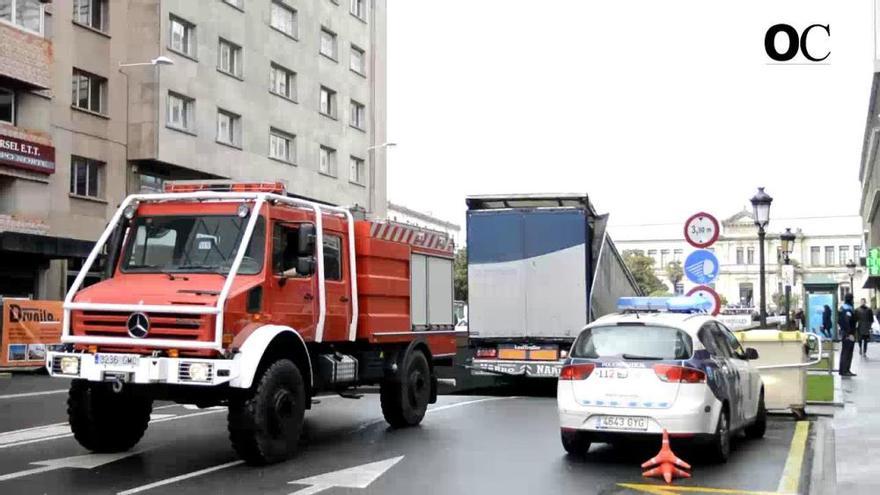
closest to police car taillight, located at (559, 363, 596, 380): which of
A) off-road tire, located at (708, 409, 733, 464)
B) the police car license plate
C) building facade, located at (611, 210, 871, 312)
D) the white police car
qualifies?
the white police car

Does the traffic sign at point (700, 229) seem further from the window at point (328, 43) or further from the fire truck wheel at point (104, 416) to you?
the window at point (328, 43)

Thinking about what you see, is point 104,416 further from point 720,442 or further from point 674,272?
point 674,272

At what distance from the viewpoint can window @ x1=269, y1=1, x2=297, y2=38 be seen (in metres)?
41.6

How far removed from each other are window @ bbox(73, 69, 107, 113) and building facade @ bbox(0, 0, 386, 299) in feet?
0.12

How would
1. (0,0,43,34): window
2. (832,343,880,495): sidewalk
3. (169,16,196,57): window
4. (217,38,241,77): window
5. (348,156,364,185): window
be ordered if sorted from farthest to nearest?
(348,156,364,185): window
(217,38,241,77): window
(169,16,196,57): window
(0,0,43,34): window
(832,343,880,495): sidewalk

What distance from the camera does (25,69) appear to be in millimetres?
28891

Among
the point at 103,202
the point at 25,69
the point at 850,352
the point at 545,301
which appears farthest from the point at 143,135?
the point at 850,352

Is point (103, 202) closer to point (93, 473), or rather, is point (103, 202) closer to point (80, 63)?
point (80, 63)

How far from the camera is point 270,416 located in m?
10.2

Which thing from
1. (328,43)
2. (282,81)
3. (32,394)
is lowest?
(32,394)

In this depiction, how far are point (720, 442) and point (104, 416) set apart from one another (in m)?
6.63

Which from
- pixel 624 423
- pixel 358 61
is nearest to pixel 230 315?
pixel 624 423

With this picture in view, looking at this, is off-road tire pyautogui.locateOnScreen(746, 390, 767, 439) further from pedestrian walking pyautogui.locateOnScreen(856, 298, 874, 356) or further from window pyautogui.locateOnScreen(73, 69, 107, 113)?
→ window pyautogui.locateOnScreen(73, 69, 107, 113)

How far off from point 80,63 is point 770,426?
988 inches
